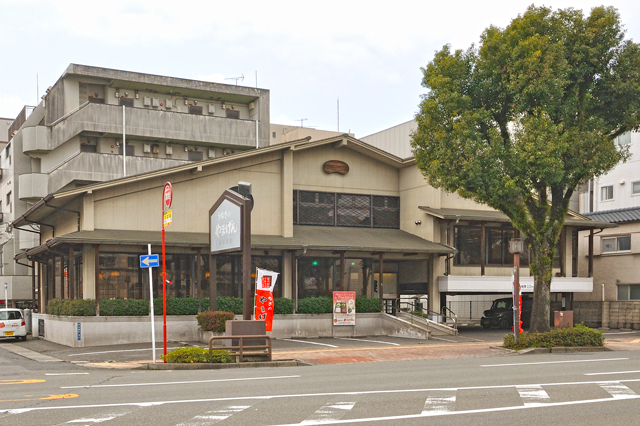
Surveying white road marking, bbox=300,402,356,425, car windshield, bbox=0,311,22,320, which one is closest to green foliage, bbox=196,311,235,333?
car windshield, bbox=0,311,22,320

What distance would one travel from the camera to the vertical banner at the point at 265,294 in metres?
25.9

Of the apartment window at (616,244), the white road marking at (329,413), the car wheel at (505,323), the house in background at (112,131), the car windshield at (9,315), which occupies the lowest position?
the car wheel at (505,323)

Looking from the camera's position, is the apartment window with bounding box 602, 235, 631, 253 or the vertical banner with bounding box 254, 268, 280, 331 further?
the apartment window with bounding box 602, 235, 631, 253

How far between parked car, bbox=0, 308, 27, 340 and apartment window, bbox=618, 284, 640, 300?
3126 cm

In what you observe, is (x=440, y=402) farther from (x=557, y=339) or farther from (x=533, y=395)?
(x=557, y=339)

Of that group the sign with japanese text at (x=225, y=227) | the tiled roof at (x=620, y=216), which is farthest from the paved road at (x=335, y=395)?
the tiled roof at (x=620, y=216)

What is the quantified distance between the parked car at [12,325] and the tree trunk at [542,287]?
22.8 m

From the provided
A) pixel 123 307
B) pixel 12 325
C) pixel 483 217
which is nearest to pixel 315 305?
pixel 123 307

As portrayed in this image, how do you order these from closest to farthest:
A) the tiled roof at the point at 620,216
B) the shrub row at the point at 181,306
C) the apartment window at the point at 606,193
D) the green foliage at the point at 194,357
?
the green foliage at the point at 194,357, the shrub row at the point at 181,306, the tiled roof at the point at 620,216, the apartment window at the point at 606,193

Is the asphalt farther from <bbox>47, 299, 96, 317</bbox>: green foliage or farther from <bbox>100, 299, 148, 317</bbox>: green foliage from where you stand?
<bbox>100, 299, 148, 317</bbox>: green foliage

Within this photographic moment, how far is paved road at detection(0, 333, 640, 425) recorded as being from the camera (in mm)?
10148

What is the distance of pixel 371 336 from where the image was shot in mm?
32125

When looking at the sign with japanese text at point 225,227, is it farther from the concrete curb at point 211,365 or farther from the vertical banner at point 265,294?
the concrete curb at point 211,365

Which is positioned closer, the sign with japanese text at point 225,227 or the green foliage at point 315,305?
the sign with japanese text at point 225,227
